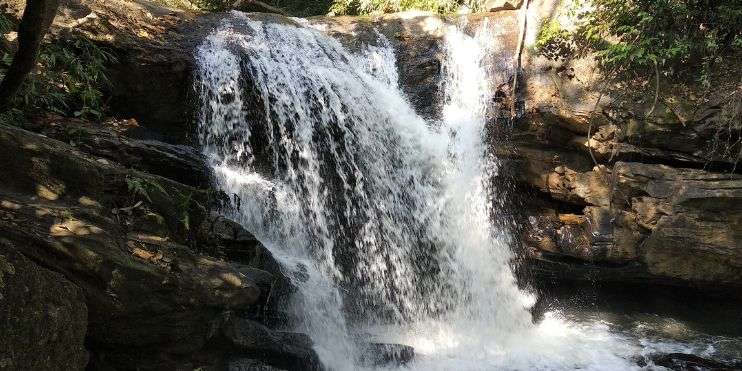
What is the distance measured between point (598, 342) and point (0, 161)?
309 inches

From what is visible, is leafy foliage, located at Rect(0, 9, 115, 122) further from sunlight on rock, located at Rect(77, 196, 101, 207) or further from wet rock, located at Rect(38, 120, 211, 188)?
sunlight on rock, located at Rect(77, 196, 101, 207)

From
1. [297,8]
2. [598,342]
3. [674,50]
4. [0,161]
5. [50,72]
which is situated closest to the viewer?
[0,161]

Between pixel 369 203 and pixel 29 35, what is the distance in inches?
211

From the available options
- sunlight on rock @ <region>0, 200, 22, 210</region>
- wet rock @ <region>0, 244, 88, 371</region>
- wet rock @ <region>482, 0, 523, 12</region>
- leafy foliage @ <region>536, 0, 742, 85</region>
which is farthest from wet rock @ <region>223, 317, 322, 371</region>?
wet rock @ <region>482, 0, 523, 12</region>

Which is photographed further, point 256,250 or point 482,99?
point 482,99

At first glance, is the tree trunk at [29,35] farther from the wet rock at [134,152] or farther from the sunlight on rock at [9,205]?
the wet rock at [134,152]

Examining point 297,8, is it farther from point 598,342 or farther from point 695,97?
point 598,342

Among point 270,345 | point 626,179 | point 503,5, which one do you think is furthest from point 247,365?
point 503,5

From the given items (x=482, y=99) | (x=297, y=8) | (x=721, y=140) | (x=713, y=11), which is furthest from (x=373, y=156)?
(x=297, y=8)

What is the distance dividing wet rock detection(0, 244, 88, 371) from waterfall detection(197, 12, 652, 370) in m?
3.21

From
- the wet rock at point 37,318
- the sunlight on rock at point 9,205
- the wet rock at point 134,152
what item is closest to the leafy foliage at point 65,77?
the wet rock at point 134,152

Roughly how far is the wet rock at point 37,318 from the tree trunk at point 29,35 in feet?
5.64

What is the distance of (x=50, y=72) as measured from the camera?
7.21 metres

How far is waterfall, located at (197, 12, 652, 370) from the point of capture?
7188 mm
